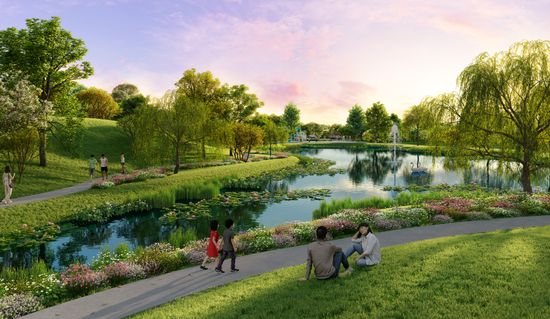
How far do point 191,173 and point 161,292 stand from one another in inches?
1088

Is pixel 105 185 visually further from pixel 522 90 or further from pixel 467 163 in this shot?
pixel 522 90

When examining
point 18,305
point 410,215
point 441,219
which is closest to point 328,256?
point 18,305

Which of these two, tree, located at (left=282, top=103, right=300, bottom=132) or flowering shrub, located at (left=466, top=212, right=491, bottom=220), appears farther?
tree, located at (left=282, top=103, right=300, bottom=132)

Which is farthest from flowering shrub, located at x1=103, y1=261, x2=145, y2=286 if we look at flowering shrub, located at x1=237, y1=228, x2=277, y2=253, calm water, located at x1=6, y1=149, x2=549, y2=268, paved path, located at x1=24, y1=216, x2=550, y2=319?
calm water, located at x1=6, y1=149, x2=549, y2=268

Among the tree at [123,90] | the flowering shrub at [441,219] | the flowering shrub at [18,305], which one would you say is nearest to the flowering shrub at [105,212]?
the flowering shrub at [18,305]

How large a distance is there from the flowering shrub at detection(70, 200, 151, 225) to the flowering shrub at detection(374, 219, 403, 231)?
15.6 metres

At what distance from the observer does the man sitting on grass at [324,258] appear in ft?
29.9

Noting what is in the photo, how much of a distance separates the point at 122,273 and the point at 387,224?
36.7 feet

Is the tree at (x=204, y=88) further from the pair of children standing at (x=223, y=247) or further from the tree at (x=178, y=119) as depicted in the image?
the pair of children standing at (x=223, y=247)

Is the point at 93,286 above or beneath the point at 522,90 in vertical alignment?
beneath

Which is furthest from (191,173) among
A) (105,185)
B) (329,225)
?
(329,225)

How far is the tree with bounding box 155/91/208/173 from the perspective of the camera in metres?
36.1

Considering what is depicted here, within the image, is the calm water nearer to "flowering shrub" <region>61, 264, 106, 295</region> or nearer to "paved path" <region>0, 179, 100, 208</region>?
"flowering shrub" <region>61, 264, 106, 295</region>

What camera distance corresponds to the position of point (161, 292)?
31.6ft
